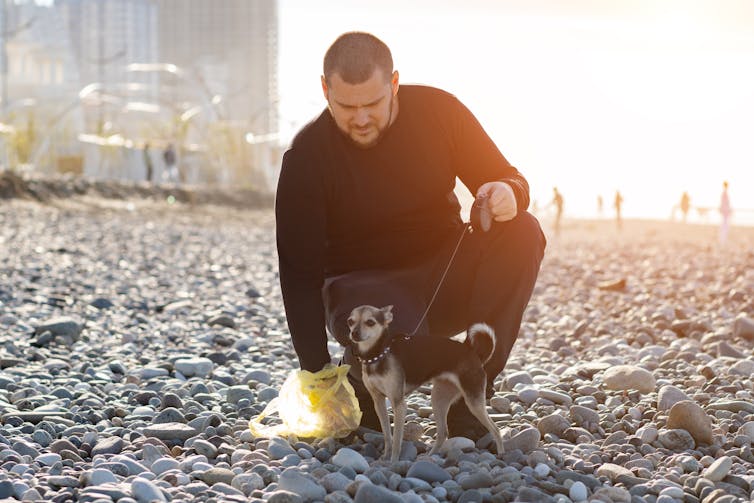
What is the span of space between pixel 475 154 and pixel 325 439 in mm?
1268

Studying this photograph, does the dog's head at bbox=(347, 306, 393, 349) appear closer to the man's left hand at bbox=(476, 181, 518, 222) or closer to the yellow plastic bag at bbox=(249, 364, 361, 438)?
the yellow plastic bag at bbox=(249, 364, 361, 438)

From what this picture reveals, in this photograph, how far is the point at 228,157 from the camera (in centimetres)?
3647

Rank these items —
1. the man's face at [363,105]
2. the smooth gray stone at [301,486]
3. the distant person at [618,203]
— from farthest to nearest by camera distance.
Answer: the distant person at [618,203] → the man's face at [363,105] → the smooth gray stone at [301,486]

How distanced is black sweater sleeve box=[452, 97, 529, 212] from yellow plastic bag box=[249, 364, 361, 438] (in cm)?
96

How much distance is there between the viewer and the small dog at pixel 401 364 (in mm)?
3371

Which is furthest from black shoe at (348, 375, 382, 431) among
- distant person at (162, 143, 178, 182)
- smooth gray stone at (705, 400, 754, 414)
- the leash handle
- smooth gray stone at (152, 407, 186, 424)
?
distant person at (162, 143, 178, 182)

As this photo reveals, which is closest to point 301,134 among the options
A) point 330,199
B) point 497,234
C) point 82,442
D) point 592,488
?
point 330,199

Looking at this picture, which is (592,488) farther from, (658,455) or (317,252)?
(317,252)

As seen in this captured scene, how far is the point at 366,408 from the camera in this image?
156 inches

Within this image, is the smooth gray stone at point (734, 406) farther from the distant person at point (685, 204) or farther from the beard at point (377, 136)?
the distant person at point (685, 204)

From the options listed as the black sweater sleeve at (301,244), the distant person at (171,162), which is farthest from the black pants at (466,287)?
the distant person at (171,162)

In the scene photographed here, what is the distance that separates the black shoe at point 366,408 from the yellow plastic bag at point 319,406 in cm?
12

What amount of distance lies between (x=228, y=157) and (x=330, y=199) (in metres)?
33.1

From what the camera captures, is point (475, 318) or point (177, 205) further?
point (177, 205)
